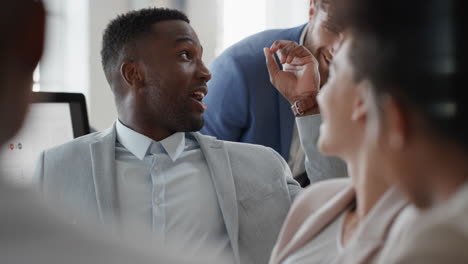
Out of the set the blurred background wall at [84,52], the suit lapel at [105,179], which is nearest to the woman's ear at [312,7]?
the suit lapel at [105,179]

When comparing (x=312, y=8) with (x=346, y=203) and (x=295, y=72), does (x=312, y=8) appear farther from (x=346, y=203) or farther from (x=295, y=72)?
(x=346, y=203)

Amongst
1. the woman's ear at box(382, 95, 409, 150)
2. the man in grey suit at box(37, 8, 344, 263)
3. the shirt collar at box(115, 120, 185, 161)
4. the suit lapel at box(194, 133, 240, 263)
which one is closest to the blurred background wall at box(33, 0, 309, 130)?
the man in grey suit at box(37, 8, 344, 263)

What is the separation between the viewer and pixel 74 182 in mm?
1673

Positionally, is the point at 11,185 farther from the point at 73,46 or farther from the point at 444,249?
the point at 73,46

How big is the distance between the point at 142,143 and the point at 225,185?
27cm

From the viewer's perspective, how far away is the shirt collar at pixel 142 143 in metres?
1.78

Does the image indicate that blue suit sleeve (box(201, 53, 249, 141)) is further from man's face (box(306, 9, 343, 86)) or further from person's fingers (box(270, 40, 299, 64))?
person's fingers (box(270, 40, 299, 64))

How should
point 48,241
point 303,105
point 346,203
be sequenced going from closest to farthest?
point 48,241 → point 346,203 → point 303,105

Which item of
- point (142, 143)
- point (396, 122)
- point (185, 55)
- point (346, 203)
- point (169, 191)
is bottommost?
point (169, 191)

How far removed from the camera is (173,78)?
184 cm

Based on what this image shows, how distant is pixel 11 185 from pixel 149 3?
3499 millimetres

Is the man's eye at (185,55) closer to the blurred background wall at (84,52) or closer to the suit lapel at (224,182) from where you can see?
the suit lapel at (224,182)

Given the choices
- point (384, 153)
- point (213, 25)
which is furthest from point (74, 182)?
point (213, 25)

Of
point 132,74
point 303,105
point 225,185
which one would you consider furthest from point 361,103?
point 132,74
